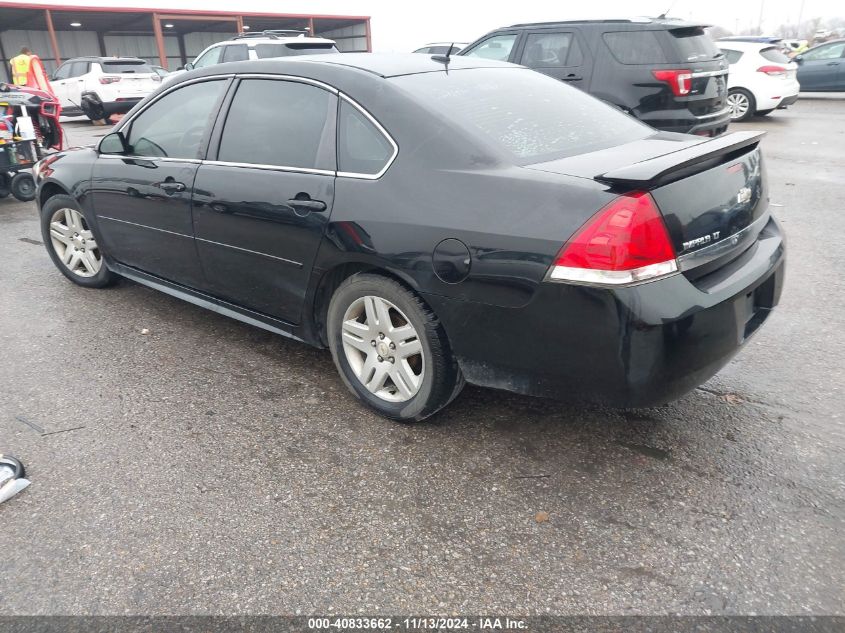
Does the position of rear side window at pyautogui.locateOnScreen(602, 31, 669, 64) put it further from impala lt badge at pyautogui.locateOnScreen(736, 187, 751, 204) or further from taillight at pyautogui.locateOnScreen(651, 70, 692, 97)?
impala lt badge at pyautogui.locateOnScreen(736, 187, 751, 204)

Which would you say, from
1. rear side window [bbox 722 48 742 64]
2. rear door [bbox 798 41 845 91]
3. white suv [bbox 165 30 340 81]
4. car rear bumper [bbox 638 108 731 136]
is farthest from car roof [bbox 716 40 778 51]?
white suv [bbox 165 30 340 81]

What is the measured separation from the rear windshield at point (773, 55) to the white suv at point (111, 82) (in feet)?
46.7

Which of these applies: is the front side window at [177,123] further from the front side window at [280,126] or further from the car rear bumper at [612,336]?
the car rear bumper at [612,336]

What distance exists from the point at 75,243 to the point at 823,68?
18.8 meters

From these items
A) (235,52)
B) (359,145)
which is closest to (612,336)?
(359,145)

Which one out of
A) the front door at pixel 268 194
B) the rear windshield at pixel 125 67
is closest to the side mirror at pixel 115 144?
the front door at pixel 268 194

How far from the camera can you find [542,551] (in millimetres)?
2312

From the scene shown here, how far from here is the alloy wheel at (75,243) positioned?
189 inches

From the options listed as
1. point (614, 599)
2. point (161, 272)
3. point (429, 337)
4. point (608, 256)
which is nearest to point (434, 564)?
point (614, 599)

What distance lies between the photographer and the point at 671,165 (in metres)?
2.41

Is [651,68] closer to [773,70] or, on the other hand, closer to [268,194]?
[268,194]

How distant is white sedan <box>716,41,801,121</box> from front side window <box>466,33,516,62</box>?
6.23 m

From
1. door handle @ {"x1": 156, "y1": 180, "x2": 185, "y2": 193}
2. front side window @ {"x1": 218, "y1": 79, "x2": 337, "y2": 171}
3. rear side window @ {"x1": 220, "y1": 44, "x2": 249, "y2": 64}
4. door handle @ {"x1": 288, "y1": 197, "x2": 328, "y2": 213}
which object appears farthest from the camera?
rear side window @ {"x1": 220, "y1": 44, "x2": 249, "y2": 64}

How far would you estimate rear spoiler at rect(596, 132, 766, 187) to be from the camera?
2334 mm
